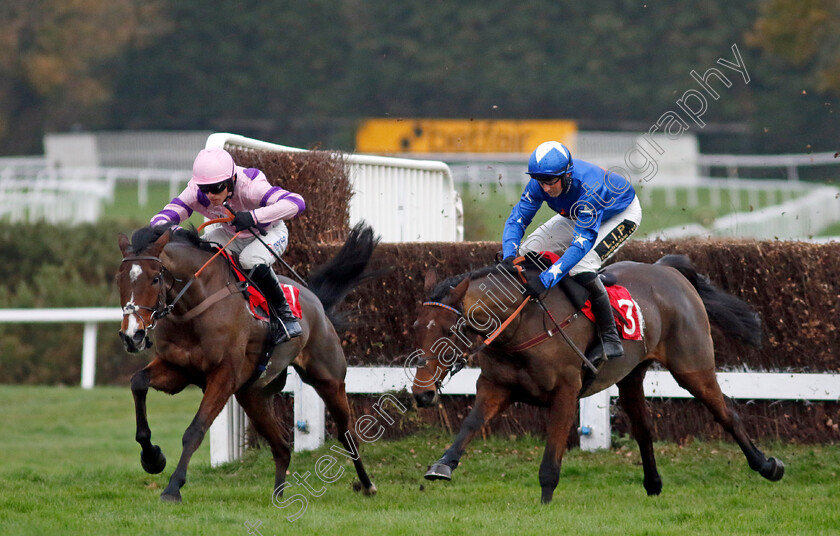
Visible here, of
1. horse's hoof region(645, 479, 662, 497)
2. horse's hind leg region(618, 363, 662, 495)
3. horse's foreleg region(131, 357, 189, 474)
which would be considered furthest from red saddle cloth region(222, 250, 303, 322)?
horse's hoof region(645, 479, 662, 497)

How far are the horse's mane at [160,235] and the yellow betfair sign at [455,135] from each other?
84.7 ft

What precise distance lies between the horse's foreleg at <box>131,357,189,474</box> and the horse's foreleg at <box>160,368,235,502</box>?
0.44 feet

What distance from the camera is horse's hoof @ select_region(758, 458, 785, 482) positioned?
628 centimetres

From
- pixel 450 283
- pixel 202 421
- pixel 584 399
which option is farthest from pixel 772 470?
pixel 202 421

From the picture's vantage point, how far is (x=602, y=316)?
601cm

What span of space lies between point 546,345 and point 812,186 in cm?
2092

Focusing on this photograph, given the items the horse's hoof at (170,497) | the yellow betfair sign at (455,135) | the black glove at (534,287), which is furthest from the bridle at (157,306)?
the yellow betfair sign at (455,135)

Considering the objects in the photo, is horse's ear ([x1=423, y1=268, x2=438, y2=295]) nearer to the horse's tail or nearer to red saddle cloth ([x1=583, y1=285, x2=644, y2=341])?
red saddle cloth ([x1=583, y1=285, x2=644, y2=341])

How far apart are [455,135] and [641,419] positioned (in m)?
26.6

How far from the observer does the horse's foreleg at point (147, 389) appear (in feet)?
18.7

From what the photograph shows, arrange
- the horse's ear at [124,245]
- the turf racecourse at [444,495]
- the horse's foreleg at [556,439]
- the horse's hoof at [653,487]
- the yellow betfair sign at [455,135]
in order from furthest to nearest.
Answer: the yellow betfair sign at [455,135] → the horse's hoof at [653,487] → the horse's foreleg at [556,439] → the horse's ear at [124,245] → the turf racecourse at [444,495]

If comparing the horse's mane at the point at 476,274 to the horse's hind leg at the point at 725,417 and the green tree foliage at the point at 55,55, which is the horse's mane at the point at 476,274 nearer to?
the horse's hind leg at the point at 725,417

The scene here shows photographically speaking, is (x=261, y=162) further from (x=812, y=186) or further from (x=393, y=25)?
(x=393, y=25)

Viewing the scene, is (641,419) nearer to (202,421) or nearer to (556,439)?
(556,439)
